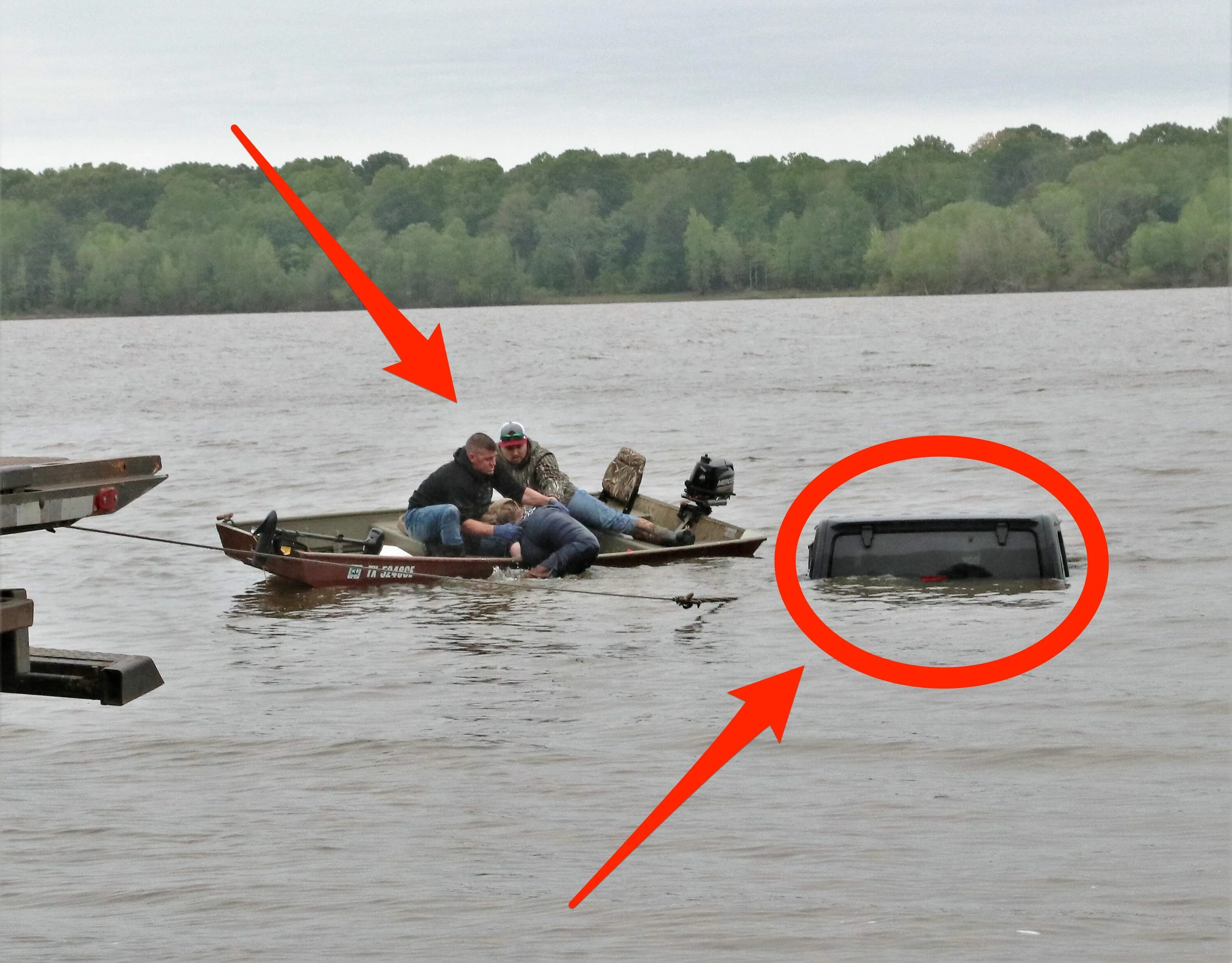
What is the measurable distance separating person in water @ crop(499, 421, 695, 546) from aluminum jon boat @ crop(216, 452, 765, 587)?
0.15 m

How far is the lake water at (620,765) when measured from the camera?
7.34 m

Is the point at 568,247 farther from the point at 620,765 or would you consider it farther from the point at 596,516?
the point at 620,765

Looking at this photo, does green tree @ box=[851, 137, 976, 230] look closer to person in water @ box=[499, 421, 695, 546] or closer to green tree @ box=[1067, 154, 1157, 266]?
green tree @ box=[1067, 154, 1157, 266]

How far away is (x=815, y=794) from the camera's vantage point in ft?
29.9

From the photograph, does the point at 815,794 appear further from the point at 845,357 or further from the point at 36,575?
the point at 845,357

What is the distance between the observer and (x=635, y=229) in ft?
490

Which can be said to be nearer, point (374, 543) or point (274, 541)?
point (274, 541)

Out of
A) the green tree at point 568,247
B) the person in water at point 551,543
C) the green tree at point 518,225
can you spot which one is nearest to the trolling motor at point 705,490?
the person in water at point 551,543

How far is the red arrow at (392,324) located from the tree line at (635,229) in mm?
50094

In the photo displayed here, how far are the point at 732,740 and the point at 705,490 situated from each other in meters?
7.06

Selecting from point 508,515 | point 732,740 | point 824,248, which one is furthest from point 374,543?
point 824,248

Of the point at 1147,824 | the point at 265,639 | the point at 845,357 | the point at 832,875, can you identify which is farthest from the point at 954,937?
the point at 845,357

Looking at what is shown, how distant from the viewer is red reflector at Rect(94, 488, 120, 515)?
594cm

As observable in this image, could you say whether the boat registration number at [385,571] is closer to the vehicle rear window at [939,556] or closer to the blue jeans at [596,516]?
the blue jeans at [596,516]
